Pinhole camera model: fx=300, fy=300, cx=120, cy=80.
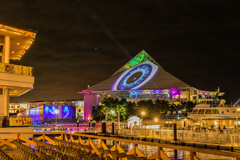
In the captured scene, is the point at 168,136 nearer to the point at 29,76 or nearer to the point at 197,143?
the point at 197,143

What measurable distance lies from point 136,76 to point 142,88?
42.1ft

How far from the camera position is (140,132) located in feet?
112

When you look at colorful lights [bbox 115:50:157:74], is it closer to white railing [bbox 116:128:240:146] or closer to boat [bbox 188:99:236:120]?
boat [bbox 188:99:236:120]

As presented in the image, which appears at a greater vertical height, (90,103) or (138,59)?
(138,59)

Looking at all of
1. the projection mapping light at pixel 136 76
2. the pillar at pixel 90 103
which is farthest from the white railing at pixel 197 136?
the pillar at pixel 90 103

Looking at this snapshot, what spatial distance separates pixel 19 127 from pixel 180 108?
67.1 meters

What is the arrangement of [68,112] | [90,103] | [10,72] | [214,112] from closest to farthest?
[10,72] < [214,112] < [68,112] < [90,103]

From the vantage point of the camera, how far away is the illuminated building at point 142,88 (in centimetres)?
10075

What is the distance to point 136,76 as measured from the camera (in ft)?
370

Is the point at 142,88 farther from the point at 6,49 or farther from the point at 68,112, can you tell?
the point at 6,49

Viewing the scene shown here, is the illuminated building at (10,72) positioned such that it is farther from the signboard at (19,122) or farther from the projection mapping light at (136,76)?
the projection mapping light at (136,76)

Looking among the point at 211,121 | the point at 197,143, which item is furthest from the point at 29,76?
the point at 211,121

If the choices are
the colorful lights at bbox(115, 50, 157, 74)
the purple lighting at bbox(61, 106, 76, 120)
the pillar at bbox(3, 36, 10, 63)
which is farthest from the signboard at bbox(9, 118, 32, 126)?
the colorful lights at bbox(115, 50, 157, 74)

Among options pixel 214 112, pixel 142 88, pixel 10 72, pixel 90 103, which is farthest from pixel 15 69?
pixel 90 103
